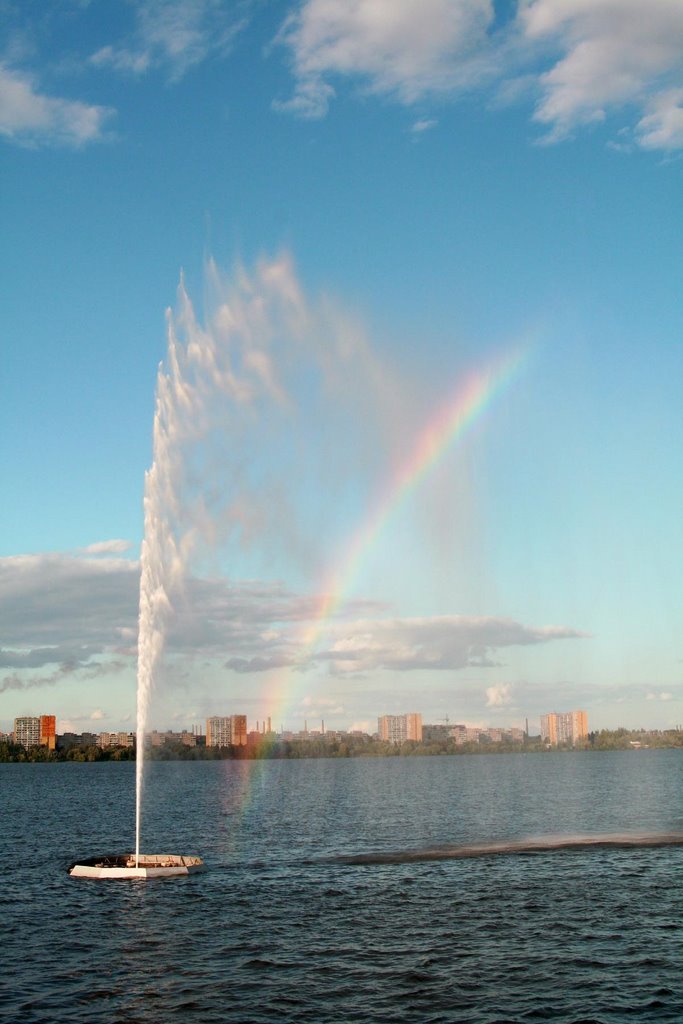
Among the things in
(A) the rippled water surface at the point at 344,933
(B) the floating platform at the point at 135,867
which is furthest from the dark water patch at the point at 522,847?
(B) the floating platform at the point at 135,867

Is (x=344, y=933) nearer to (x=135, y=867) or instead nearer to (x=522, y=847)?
(x=135, y=867)

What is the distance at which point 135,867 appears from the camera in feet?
212

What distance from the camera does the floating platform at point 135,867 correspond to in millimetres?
64062

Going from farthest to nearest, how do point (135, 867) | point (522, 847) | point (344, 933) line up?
point (522, 847), point (135, 867), point (344, 933)

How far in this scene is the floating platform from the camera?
210ft

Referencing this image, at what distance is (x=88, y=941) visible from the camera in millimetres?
46781

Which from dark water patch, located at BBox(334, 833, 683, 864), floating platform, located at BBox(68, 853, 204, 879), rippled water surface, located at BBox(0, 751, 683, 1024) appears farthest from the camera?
dark water patch, located at BBox(334, 833, 683, 864)

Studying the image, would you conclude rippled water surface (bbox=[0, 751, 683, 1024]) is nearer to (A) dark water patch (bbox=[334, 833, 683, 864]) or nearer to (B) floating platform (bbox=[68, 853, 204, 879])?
(A) dark water patch (bbox=[334, 833, 683, 864])

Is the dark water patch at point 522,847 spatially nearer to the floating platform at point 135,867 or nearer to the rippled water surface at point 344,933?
the rippled water surface at point 344,933

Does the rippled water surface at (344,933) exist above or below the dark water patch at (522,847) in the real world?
above

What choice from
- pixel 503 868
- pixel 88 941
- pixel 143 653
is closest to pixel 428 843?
pixel 503 868

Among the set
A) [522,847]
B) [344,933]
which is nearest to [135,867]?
[344,933]

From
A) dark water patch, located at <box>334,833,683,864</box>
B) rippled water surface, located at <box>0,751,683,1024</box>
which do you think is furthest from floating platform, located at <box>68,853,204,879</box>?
dark water patch, located at <box>334,833,683,864</box>

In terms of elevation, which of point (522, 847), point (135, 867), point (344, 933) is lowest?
point (522, 847)
